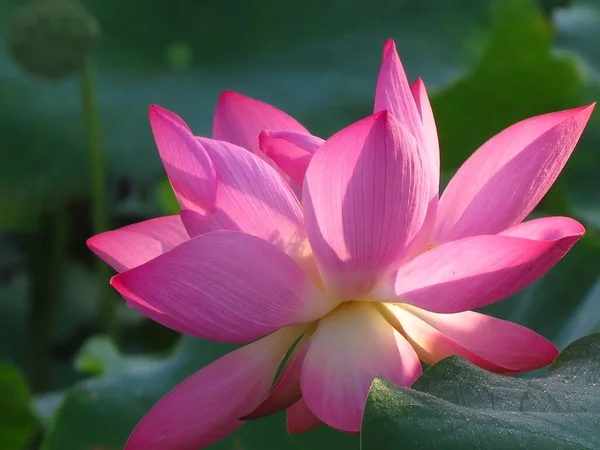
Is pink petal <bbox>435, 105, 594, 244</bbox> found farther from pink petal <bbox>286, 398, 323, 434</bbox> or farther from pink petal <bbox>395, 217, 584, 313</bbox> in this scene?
pink petal <bbox>286, 398, 323, 434</bbox>

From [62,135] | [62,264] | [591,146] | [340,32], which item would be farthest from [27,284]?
[591,146]

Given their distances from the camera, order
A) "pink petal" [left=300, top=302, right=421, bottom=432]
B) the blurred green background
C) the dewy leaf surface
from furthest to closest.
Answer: the blurred green background < "pink petal" [left=300, top=302, right=421, bottom=432] < the dewy leaf surface

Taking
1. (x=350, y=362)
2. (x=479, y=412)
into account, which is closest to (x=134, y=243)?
(x=350, y=362)

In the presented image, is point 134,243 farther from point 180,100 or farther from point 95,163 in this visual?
point 180,100

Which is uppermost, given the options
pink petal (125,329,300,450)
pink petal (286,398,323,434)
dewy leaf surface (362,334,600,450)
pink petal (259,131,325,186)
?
pink petal (259,131,325,186)

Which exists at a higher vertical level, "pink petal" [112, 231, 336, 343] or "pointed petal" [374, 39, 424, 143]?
"pointed petal" [374, 39, 424, 143]

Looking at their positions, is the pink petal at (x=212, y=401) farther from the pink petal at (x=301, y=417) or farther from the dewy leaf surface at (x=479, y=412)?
the dewy leaf surface at (x=479, y=412)

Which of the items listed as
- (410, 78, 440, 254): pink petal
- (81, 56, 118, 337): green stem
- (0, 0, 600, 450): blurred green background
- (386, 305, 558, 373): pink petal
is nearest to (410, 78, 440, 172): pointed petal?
(410, 78, 440, 254): pink petal

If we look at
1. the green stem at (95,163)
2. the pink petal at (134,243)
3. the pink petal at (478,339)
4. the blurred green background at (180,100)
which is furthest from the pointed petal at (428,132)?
the green stem at (95,163)
